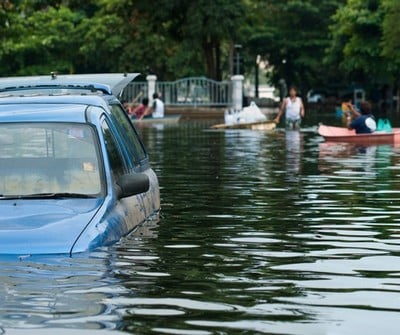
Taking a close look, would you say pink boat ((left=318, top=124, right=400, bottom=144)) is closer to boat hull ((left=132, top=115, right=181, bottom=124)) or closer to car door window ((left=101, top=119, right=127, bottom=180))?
car door window ((left=101, top=119, right=127, bottom=180))

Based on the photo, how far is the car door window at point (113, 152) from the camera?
404 inches

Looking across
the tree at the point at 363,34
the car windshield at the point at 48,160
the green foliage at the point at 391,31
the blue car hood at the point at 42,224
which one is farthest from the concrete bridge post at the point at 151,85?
the blue car hood at the point at 42,224

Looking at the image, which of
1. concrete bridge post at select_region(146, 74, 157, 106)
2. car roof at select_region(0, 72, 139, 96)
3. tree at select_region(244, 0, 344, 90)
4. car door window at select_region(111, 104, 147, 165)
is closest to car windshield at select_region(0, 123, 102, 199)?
car door window at select_region(111, 104, 147, 165)

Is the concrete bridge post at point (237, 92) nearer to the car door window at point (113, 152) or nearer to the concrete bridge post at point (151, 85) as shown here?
the concrete bridge post at point (151, 85)

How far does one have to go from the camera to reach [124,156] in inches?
436

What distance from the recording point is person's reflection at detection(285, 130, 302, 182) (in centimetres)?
1984

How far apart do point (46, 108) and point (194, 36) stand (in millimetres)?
54231

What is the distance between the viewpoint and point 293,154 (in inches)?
1013

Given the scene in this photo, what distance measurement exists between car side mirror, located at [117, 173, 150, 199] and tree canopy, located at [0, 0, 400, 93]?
5311 cm

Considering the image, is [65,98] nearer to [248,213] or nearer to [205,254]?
[205,254]

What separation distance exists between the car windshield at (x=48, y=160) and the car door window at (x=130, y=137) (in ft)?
4.14

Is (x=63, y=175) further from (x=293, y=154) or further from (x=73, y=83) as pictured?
(x=293, y=154)

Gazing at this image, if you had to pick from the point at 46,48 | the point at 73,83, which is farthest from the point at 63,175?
the point at 46,48

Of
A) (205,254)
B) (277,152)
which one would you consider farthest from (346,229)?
(277,152)
